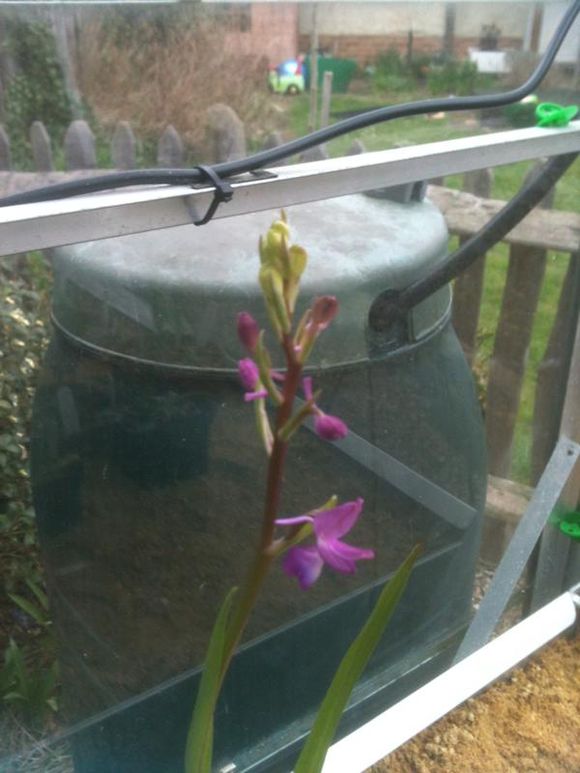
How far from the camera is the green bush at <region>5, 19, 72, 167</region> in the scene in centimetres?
152

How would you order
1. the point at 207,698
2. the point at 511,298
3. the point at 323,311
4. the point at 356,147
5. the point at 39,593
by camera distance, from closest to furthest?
the point at 323,311 < the point at 207,698 < the point at 39,593 < the point at 356,147 < the point at 511,298

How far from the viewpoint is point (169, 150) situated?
156 centimetres

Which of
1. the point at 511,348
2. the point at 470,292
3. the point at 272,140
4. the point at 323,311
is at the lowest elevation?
the point at 511,348

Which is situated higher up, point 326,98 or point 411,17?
point 411,17

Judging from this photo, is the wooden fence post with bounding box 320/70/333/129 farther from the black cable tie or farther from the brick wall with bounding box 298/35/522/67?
the black cable tie

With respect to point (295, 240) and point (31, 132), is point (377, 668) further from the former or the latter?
point (31, 132)

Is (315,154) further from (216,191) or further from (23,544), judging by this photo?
(23,544)

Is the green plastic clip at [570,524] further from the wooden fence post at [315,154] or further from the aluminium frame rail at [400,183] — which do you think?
the wooden fence post at [315,154]

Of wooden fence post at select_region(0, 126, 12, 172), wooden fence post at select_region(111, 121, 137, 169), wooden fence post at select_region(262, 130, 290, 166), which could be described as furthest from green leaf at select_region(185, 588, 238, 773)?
wooden fence post at select_region(111, 121, 137, 169)

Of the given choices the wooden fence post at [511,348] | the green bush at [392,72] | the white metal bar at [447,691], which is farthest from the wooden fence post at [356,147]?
the white metal bar at [447,691]

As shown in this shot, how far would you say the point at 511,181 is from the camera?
108cm

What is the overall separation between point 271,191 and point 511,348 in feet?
2.02

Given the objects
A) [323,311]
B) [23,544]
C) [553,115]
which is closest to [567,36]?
[553,115]

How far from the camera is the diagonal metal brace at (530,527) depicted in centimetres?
128
